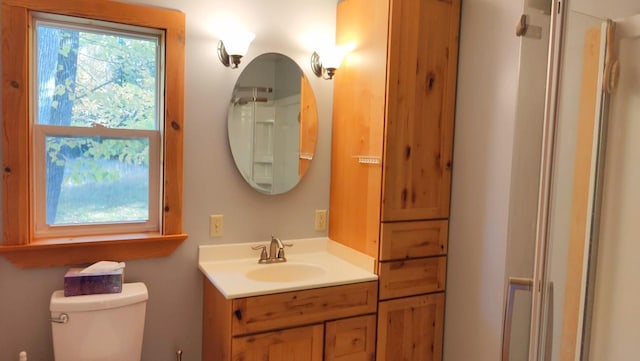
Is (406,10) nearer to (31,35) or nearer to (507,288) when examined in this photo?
(507,288)

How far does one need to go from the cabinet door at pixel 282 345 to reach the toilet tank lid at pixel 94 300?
1.66 ft

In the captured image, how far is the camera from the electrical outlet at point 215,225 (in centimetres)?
231

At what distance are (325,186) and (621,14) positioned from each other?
1.71 meters

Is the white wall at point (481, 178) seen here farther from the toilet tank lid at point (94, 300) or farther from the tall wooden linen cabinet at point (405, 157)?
the toilet tank lid at point (94, 300)

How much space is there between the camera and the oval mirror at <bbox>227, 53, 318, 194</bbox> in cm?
233

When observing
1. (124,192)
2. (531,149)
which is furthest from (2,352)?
(531,149)

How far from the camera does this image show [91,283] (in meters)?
1.92

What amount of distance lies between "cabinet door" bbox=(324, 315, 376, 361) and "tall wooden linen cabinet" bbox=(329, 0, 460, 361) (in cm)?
5

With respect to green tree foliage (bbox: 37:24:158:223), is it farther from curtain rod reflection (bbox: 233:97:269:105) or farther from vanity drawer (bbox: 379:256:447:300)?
vanity drawer (bbox: 379:256:447:300)

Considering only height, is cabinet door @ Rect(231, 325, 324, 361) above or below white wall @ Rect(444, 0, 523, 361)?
below

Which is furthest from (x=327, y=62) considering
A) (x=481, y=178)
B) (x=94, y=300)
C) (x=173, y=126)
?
(x=94, y=300)

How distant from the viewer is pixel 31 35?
194cm

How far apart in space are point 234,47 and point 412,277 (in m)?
1.46

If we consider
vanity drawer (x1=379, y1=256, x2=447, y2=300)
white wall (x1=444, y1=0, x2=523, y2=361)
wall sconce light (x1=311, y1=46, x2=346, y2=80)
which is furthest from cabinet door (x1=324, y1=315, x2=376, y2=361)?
wall sconce light (x1=311, y1=46, x2=346, y2=80)
